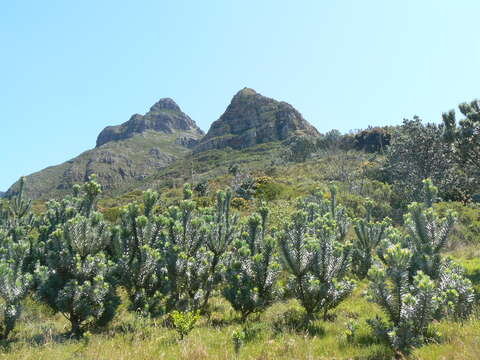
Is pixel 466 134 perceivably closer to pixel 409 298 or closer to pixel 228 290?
pixel 409 298

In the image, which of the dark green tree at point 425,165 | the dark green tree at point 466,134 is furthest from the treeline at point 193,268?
the dark green tree at point 425,165

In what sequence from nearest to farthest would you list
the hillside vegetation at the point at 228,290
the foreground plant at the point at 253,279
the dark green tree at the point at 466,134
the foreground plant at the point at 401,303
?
the foreground plant at the point at 401,303 → the hillside vegetation at the point at 228,290 → the foreground plant at the point at 253,279 → the dark green tree at the point at 466,134

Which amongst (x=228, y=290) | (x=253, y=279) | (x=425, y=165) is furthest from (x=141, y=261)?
(x=425, y=165)

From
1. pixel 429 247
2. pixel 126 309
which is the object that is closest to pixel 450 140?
pixel 429 247

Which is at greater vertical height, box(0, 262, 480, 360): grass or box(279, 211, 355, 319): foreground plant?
box(279, 211, 355, 319): foreground plant

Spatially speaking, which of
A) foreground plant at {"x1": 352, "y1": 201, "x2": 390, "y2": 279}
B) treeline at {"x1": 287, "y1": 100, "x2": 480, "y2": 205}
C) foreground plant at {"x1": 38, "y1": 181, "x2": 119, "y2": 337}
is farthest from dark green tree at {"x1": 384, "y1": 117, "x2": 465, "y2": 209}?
foreground plant at {"x1": 38, "y1": 181, "x2": 119, "y2": 337}

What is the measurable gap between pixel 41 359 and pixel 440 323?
261 inches

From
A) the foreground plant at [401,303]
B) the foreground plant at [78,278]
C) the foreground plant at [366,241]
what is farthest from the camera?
the foreground plant at [366,241]

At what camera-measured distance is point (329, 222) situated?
25.2 feet

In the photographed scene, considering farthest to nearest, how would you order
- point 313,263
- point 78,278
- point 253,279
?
point 253,279 → point 78,278 → point 313,263

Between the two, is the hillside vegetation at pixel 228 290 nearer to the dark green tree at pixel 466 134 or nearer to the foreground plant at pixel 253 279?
the foreground plant at pixel 253 279

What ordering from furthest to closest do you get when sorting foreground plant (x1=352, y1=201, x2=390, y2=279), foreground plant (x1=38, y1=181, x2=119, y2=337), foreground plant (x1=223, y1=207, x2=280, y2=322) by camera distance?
foreground plant (x1=352, y1=201, x2=390, y2=279), foreground plant (x1=223, y1=207, x2=280, y2=322), foreground plant (x1=38, y1=181, x2=119, y2=337)

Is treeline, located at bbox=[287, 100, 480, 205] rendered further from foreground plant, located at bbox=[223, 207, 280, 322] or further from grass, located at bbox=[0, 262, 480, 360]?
foreground plant, located at bbox=[223, 207, 280, 322]

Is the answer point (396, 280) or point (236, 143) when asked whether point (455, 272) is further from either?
point (236, 143)
